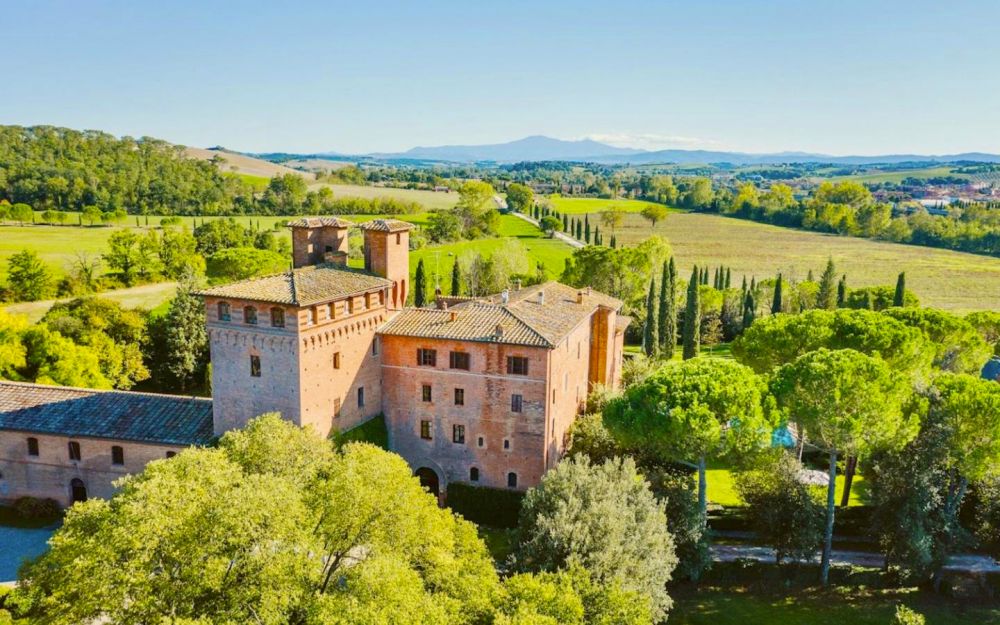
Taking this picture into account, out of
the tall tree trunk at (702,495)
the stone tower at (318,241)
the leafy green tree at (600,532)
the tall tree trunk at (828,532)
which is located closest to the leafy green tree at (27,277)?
the stone tower at (318,241)

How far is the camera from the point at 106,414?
36.2m

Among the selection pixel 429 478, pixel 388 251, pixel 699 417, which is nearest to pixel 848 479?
pixel 699 417

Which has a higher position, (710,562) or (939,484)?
(939,484)

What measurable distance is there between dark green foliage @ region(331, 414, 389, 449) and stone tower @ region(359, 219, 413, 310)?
6.40m

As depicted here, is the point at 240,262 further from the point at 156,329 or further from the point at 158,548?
the point at 158,548

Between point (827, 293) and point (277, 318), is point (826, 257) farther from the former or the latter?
point (277, 318)

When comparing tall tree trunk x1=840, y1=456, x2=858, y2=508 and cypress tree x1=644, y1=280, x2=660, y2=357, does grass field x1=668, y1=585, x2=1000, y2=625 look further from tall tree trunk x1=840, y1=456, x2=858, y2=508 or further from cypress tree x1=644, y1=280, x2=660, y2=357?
cypress tree x1=644, y1=280, x2=660, y2=357

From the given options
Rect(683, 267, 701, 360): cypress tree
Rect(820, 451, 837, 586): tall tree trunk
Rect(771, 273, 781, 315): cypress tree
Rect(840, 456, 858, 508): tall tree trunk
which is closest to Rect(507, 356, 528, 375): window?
Rect(820, 451, 837, 586): tall tree trunk

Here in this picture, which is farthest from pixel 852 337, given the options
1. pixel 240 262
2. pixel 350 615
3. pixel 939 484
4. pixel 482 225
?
pixel 482 225

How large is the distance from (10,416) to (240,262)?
128 ft

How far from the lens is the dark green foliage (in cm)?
3603

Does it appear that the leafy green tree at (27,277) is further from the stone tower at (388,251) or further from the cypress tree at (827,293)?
the cypress tree at (827,293)

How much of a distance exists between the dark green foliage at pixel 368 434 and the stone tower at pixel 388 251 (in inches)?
252

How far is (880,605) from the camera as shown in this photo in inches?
1245
